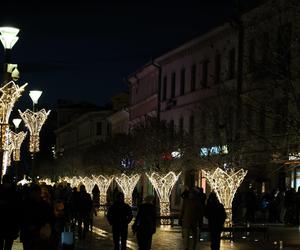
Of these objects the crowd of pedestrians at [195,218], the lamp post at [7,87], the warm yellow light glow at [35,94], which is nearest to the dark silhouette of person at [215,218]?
the crowd of pedestrians at [195,218]

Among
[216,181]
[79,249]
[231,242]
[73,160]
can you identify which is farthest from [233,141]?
[73,160]

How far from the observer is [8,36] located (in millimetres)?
24891

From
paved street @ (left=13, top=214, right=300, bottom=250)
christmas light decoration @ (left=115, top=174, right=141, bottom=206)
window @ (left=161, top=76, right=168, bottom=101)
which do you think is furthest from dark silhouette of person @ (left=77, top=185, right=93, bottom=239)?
window @ (left=161, top=76, right=168, bottom=101)

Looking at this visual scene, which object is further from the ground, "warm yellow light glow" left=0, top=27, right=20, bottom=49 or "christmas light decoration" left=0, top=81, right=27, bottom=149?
"warm yellow light glow" left=0, top=27, right=20, bottom=49

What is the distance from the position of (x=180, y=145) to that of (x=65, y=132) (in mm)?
110942

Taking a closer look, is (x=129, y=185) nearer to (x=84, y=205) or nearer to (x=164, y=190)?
(x=164, y=190)

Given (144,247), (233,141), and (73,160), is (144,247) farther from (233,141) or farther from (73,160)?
(73,160)

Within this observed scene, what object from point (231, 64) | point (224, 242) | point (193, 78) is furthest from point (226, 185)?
point (193, 78)

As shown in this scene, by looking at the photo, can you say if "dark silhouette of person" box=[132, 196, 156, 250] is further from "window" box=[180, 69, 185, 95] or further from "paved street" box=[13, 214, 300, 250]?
"window" box=[180, 69, 185, 95]

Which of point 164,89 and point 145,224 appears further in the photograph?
point 164,89

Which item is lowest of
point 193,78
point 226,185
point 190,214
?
point 190,214

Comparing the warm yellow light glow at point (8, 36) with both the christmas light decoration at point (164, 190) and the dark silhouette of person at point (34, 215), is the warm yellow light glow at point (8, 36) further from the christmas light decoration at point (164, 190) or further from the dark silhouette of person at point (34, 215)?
the christmas light decoration at point (164, 190)

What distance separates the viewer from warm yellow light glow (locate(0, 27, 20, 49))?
24844 mm

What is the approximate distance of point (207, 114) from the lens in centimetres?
4962
